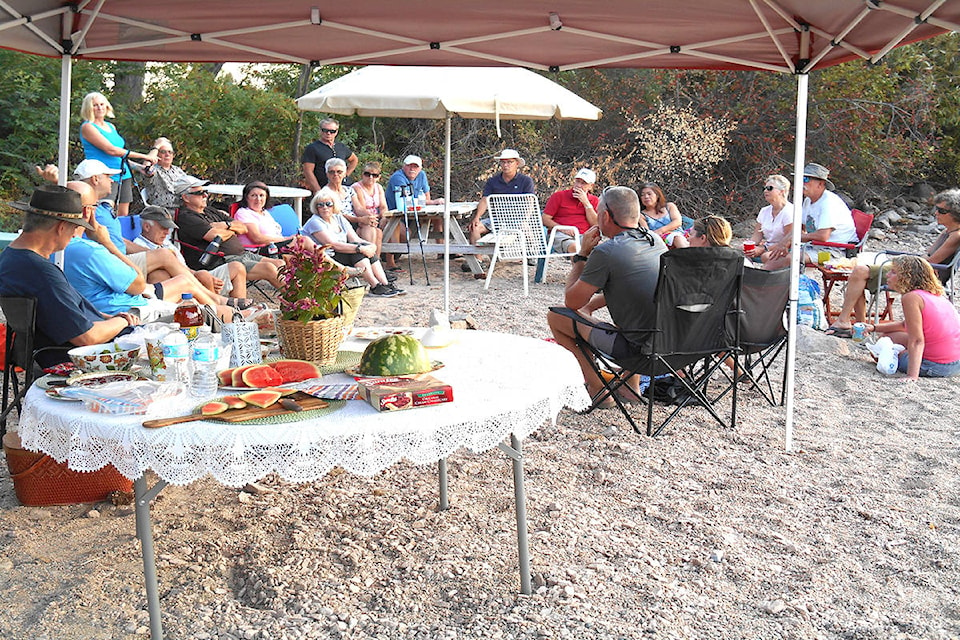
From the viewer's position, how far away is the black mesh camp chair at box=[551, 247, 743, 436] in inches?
176

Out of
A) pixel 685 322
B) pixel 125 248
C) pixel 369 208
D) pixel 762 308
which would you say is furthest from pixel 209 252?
pixel 762 308

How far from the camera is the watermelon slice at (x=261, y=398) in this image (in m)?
2.42

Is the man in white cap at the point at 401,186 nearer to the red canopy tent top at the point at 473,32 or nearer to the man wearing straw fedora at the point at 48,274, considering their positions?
the red canopy tent top at the point at 473,32

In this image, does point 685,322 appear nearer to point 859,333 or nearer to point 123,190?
point 859,333

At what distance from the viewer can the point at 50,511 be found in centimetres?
351

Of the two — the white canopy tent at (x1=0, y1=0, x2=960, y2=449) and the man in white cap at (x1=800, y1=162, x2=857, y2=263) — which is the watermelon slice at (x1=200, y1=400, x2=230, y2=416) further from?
the man in white cap at (x1=800, y1=162, x2=857, y2=263)

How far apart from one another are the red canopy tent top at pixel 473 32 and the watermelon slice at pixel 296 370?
2.21 meters

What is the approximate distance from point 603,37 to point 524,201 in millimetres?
5172

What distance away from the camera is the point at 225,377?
269 centimetres

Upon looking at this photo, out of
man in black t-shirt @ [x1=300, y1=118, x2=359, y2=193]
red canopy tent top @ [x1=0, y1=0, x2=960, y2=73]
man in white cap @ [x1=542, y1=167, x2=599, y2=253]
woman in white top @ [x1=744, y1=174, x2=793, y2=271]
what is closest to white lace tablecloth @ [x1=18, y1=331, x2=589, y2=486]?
red canopy tent top @ [x1=0, y1=0, x2=960, y2=73]

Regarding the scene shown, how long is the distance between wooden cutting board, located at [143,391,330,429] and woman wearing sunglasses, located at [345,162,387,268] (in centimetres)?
702

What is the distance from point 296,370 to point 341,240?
596cm

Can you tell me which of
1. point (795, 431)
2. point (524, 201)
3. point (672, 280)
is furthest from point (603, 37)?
point (524, 201)

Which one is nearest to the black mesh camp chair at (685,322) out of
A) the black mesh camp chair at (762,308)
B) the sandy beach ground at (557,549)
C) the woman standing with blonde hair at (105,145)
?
the black mesh camp chair at (762,308)
